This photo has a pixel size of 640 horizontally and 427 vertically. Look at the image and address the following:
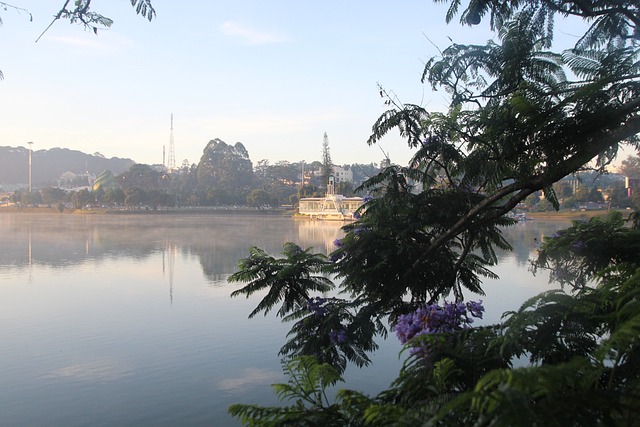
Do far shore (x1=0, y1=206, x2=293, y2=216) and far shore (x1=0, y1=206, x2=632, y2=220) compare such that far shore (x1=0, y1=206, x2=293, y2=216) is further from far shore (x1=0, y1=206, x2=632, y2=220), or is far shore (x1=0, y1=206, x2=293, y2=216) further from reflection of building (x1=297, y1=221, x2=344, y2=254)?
reflection of building (x1=297, y1=221, x2=344, y2=254)

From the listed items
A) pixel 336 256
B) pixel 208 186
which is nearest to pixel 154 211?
pixel 208 186

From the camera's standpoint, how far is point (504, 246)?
3820mm

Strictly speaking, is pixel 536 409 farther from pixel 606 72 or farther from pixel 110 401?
pixel 110 401

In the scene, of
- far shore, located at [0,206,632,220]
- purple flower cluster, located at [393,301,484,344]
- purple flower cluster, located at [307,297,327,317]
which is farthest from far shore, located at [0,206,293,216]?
purple flower cluster, located at [393,301,484,344]

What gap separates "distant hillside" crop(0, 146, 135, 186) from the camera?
14012cm

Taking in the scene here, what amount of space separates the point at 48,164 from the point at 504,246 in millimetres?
174265

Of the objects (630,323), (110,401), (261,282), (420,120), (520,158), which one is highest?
(420,120)

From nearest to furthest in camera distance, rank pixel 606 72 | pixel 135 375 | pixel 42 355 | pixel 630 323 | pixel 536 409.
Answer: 1. pixel 536 409
2. pixel 630 323
3. pixel 606 72
4. pixel 135 375
5. pixel 42 355

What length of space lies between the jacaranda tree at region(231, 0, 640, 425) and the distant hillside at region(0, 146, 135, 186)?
139 m

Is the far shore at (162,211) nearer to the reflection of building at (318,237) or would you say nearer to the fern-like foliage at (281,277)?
the reflection of building at (318,237)

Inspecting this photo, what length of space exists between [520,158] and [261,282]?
5.40 ft

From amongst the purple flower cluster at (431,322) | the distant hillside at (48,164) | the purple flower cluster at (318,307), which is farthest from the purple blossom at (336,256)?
the distant hillside at (48,164)

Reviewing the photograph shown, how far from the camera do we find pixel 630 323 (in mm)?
1136

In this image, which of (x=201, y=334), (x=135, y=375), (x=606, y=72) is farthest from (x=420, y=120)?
(x=201, y=334)
